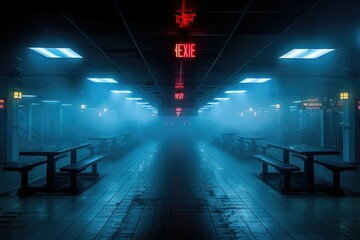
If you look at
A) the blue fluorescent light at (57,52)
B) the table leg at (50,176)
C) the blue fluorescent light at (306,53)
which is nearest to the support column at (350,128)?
the blue fluorescent light at (306,53)

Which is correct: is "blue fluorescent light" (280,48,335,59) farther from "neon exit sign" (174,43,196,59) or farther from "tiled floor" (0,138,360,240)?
"neon exit sign" (174,43,196,59)

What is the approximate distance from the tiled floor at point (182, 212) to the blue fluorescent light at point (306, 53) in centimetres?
368

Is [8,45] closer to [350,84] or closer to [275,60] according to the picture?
[275,60]

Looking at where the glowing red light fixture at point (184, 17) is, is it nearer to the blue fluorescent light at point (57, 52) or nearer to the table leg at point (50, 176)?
the blue fluorescent light at point (57, 52)

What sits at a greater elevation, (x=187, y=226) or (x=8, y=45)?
(x=8, y=45)

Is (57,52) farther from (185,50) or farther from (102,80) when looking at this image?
(102,80)

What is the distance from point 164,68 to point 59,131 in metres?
26.1

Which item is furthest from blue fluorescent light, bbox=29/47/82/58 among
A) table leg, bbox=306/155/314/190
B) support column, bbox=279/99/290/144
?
support column, bbox=279/99/290/144

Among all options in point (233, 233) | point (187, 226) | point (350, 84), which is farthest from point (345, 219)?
point (350, 84)

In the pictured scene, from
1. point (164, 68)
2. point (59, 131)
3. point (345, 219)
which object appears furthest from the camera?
point (59, 131)

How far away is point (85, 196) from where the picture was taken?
7.25 meters

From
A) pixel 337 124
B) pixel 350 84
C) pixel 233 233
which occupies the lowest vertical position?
pixel 233 233

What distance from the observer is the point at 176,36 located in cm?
645

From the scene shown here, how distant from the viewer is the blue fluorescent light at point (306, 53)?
8095 millimetres
